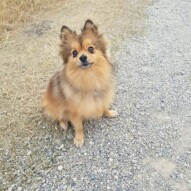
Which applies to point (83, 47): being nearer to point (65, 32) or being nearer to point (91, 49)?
point (91, 49)

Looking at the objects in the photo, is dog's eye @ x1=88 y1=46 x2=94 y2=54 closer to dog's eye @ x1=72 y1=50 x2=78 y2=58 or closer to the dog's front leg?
dog's eye @ x1=72 y1=50 x2=78 y2=58

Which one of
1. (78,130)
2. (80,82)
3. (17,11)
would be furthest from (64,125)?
(17,11)

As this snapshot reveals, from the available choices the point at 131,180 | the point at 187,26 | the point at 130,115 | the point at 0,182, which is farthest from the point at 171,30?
the point at 0,182

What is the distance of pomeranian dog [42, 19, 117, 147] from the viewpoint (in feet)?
9.57

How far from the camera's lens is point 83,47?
114 inches

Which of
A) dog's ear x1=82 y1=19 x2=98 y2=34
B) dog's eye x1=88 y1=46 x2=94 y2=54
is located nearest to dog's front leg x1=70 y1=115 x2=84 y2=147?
dog's eye x1=88 y1=46 x2=94 y2=54

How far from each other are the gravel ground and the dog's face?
874 millimetres

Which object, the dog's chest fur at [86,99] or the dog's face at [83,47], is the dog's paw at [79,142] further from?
the dog's face at [83,47]

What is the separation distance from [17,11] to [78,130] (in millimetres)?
3329

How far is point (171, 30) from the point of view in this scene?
5.41 metres

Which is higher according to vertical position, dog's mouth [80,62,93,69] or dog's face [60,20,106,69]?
dog's face [60,20,106,69]

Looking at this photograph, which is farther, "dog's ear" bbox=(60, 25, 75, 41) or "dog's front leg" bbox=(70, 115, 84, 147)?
"dog's front leg" bbox=(70, 115, 84, 147)

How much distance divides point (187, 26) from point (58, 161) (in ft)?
11.6

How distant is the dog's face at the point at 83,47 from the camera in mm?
2891
